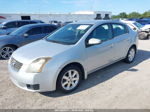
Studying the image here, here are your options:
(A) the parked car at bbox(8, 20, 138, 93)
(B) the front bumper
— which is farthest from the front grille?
(B) the front bumper

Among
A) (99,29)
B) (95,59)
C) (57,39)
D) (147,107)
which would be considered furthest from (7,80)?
(147,107)

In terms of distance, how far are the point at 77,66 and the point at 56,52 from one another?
0.63m

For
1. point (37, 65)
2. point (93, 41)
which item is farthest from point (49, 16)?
point (37, 65)

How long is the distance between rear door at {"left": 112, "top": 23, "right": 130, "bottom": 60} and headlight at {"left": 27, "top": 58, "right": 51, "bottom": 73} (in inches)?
91.0

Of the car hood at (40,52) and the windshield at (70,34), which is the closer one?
the car hood at (40,52)

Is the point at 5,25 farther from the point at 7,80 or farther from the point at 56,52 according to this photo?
the point at 56,52

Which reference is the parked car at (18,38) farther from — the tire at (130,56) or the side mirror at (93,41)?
the tire at (130,56)

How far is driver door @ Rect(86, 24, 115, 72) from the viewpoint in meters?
3.52

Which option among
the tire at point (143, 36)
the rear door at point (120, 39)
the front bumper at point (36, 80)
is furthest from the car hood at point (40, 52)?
the tire at point (143, 36)

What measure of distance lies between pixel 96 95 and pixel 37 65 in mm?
→ 1444

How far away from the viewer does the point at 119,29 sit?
180 inches

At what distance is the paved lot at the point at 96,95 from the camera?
9.24ft

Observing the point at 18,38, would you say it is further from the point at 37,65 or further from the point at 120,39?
the point at 120,39

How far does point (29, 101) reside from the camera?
297 cm
